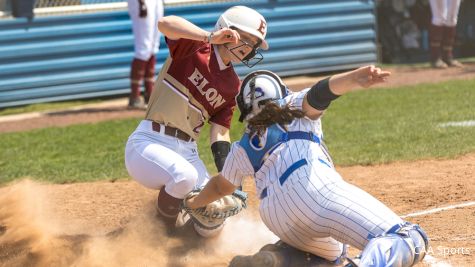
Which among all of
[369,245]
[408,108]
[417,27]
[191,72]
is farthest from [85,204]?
[417,27]

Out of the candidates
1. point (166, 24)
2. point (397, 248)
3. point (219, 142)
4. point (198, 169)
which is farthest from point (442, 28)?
point (397, 248)

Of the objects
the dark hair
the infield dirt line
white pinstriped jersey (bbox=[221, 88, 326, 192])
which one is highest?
the dark hair

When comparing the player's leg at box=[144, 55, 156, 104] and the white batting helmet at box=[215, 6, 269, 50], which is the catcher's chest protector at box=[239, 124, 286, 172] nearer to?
the white batting helmet at box=[215, 6, 269, 50]

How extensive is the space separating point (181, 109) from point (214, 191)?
965 mm

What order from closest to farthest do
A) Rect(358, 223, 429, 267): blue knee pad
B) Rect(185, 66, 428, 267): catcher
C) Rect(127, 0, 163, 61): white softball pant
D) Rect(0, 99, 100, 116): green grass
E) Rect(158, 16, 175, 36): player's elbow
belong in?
Rect(358, 223, 429, 267): blue knee pad < Rect(185, 66, 428, 267): catcher < Rect(158, 16, 175, 36): player's elbow < Rect(127, 0, 163, 61): white softball pant < Rect(0, 99, 100, 116): green grass

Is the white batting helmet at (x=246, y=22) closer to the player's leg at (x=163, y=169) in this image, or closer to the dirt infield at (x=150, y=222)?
the player's leg at (x=163, y=169)

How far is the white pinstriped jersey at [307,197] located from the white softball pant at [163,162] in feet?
2.70

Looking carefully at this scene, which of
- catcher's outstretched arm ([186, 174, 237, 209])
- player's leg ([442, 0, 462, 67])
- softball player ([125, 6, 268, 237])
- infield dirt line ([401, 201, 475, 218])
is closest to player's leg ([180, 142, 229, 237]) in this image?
softball player ([125, 6, 268, 237])

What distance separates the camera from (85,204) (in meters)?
7.14

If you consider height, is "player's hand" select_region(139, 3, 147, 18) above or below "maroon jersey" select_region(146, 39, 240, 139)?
below

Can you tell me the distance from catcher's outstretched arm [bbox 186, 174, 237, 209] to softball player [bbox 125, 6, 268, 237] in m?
0.47

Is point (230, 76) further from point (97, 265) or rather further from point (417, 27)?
point (417, 27)

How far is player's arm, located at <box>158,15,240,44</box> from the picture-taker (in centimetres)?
497

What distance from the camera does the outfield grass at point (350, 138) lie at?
8492 mm
